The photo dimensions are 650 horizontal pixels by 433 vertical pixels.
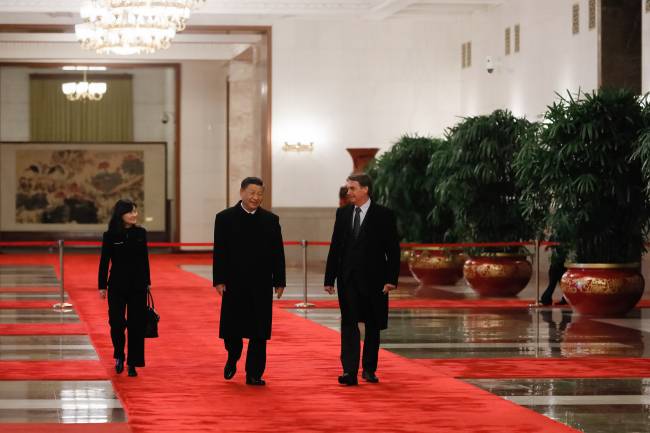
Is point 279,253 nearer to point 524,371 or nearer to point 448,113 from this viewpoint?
point 524,371

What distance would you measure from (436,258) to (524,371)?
413 inches

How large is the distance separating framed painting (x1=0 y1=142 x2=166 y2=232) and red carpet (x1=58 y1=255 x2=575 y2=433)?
2566 cm

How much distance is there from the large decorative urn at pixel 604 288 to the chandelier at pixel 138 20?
340 inches

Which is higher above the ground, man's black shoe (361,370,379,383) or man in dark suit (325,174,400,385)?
man in dark suit (325,174,400,385)

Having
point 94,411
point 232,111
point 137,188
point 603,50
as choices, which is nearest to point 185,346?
point 94,411

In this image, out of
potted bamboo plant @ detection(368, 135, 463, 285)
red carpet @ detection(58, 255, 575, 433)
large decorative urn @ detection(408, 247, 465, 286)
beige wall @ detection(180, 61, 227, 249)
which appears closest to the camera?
red carpet @ detection(58, 255, 575, 433)

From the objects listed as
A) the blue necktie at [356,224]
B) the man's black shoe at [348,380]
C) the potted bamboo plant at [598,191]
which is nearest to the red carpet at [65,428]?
the man's black shoe at [348,380]

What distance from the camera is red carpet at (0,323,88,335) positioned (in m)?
12.8

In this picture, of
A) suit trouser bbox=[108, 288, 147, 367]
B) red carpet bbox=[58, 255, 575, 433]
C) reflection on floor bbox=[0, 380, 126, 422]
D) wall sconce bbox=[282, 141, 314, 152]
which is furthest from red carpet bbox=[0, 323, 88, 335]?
wall sconce bbox=[282, 141, 314, 152]

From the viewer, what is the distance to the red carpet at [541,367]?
9.58m

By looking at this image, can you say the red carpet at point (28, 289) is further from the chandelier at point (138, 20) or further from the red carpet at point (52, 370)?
the red carpet at point (52, 370)

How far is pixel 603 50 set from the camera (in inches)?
776

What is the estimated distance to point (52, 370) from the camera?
32.0 feet

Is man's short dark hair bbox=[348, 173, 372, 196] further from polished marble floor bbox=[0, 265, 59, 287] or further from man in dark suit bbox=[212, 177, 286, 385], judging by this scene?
polished marble floor bbox=[0, 265, 59, 287]
